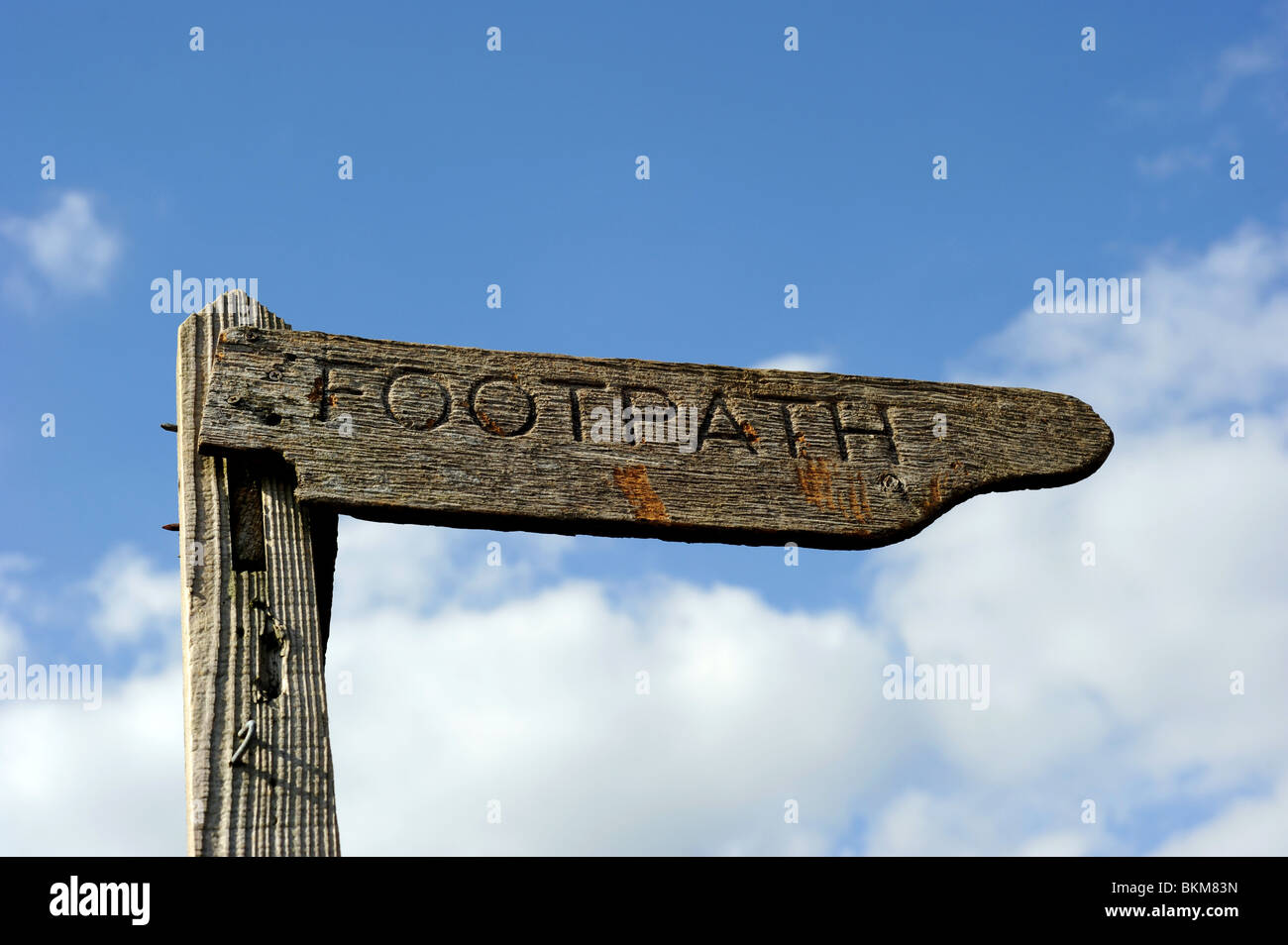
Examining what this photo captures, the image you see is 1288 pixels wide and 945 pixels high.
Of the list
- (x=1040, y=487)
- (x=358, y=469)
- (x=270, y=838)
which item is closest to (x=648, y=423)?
(x=358, y=469)

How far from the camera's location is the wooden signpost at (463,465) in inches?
123

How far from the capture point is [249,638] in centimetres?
316

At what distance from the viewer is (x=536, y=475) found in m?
3.41

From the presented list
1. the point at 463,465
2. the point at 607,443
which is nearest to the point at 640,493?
the point at 607,443

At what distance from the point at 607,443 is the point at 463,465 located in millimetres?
337

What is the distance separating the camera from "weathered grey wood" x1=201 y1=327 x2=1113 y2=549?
3352 millimetres

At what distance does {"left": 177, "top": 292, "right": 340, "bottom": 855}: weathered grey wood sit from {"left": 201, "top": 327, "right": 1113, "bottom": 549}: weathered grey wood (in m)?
0.10

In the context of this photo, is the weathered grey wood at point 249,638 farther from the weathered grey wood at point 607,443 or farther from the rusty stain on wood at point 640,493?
the rusty stain on wood at point 640,493

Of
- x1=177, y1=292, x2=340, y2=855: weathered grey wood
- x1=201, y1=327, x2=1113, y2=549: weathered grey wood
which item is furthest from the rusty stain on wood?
x1=177, y1=292, x2=340, y2=855: weathered grey wood

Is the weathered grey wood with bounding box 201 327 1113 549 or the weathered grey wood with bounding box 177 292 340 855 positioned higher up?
the weathered grey wood with bounding box 201 327 1113 549

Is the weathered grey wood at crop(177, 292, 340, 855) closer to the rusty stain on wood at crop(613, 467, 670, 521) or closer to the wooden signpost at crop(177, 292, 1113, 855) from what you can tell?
the wooden signpost at crop(177, 292, 1113, 855)

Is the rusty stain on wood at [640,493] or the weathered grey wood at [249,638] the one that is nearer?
the weathered grey wood at [249,638]

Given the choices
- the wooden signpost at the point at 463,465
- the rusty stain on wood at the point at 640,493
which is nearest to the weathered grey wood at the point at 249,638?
the wooden signpost at the point at 463,465
